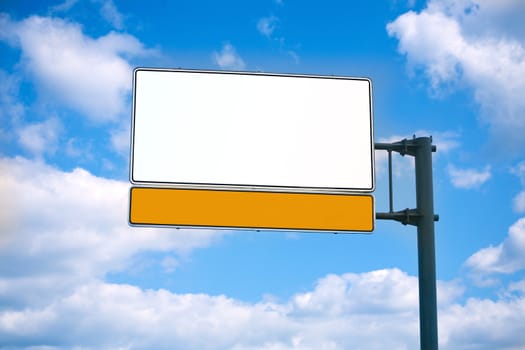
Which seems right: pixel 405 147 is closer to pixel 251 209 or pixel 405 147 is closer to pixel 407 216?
pixel 407 216

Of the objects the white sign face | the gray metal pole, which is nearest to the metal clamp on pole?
the gray metal pole

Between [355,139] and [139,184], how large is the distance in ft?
10.1

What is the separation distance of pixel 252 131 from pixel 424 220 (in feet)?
9.64

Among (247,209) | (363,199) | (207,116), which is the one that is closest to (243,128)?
(207,116)

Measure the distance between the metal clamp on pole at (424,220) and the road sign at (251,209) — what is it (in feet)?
3.50

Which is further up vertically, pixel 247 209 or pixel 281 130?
pixel 281 130

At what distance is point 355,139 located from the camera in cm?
1129

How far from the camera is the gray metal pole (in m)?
Result: 11.6

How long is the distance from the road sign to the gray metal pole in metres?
1.38

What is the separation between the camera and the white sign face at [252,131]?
10.8m

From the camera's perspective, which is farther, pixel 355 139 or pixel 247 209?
pixel 355 139

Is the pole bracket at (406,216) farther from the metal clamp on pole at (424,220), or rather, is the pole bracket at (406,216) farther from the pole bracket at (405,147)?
the pole bracket at (405,147)

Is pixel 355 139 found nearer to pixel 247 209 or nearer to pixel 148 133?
pixel 247 209

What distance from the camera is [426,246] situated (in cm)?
1183
